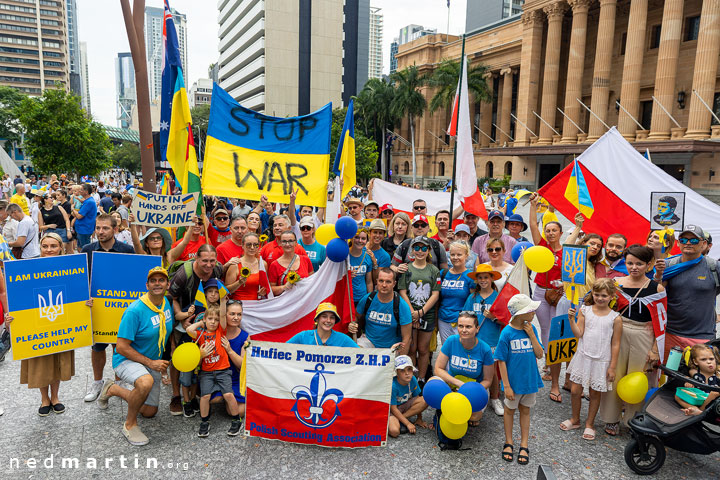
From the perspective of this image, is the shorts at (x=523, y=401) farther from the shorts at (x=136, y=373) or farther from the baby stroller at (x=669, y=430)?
the shorts at (x=136, y=373)

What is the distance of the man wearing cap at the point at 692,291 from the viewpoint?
16.2 ft

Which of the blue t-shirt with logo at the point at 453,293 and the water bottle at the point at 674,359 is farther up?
the blue t-shirt with logo at the point at 453,293

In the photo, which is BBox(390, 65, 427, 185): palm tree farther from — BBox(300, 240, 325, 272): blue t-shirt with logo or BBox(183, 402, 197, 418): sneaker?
BBox(183, 402, 197, 418): sneaker

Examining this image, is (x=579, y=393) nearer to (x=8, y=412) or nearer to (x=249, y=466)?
(x=249, y=466)

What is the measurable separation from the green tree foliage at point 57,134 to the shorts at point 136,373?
29775 millimetres

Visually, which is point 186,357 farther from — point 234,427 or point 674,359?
point 674,359

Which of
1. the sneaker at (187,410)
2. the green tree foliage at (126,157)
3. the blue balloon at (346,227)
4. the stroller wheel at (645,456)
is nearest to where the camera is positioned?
the stroller wheel at (645,456)

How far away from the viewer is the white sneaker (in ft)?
17.7

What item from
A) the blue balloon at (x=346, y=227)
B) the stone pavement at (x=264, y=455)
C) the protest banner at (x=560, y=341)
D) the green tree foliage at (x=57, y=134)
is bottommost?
the stone pavement at (x=264, y=455)

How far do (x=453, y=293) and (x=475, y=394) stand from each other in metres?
1.35

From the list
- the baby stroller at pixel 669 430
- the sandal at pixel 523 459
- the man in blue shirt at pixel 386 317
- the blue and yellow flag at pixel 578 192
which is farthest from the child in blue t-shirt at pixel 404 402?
the blue and yellow flag at pixel 578 192

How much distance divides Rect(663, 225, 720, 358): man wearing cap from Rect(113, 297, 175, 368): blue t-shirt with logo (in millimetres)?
Answer: 5368

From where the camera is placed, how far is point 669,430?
4.19 metres

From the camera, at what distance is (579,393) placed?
5020 millimetres
